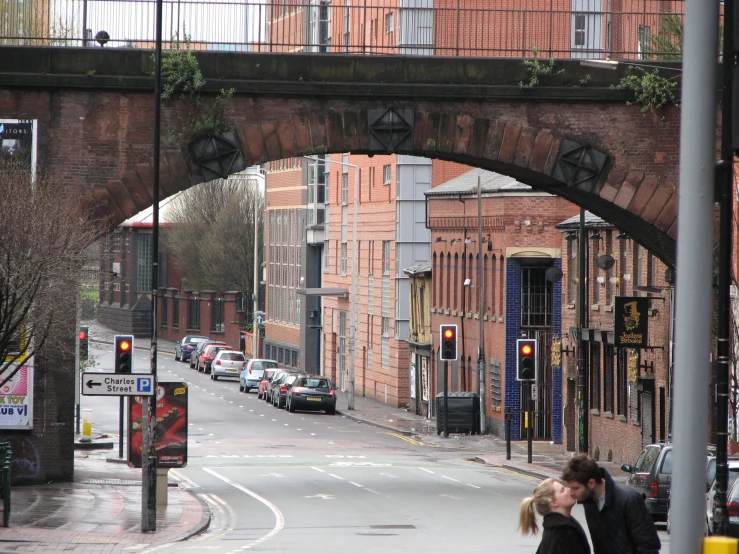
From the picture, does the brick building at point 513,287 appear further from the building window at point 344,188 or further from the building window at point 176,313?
the building window at point 176,313

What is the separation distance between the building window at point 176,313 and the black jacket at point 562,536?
97179 mm

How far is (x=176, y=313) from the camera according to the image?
349 feet

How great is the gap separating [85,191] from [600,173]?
9.93 metres

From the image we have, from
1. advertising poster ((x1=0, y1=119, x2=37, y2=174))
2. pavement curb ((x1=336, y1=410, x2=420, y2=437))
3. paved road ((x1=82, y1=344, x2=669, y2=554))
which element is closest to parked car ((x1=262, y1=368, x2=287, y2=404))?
pavement curb ((x1=336, y1=410, x2=420, y2=437))

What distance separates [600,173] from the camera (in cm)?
2742

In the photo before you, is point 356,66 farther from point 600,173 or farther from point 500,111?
point 600,173

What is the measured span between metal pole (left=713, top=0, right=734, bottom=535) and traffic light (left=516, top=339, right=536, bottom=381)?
86.6ft

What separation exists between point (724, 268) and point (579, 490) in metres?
1.82

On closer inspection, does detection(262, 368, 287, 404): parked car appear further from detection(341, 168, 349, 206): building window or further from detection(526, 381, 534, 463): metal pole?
detection(526, 381, 534, 463): metal pole

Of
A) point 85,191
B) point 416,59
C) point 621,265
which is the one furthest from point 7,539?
point 621,265

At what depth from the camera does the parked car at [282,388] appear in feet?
190

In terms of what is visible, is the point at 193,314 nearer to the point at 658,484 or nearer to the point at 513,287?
the point at 513,287

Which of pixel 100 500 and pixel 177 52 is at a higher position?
pixel 177 52

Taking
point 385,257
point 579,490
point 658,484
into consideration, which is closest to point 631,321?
point 658,484
